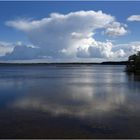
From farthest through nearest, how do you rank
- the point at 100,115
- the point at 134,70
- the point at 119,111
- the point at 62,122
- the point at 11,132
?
the point at 134,70, the point at 119,111, the point at 100,115, the point at 62,122, the point at 11,132

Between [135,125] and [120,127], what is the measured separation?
0.86 m

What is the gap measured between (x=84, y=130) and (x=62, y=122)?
1948mm

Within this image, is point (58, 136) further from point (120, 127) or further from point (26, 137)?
point (120, 127)

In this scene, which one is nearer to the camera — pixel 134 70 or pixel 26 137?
pixel 26 137

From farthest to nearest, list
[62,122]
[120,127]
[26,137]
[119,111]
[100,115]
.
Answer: [119,111] → [100,115] → [62,122] → [120,127] → [26,137]

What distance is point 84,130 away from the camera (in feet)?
47.7

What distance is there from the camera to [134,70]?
254 feet

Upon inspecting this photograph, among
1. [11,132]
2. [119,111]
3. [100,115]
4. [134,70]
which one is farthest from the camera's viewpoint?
[134,70]

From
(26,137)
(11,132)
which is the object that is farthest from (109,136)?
(11,132)

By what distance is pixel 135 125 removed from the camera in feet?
50.5

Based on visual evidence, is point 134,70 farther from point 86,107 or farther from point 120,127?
point 120,127

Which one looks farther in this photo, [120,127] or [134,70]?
[134,70]

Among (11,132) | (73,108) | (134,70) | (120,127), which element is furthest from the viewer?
(134,70)

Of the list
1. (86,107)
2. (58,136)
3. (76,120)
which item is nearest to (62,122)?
(76,120)
